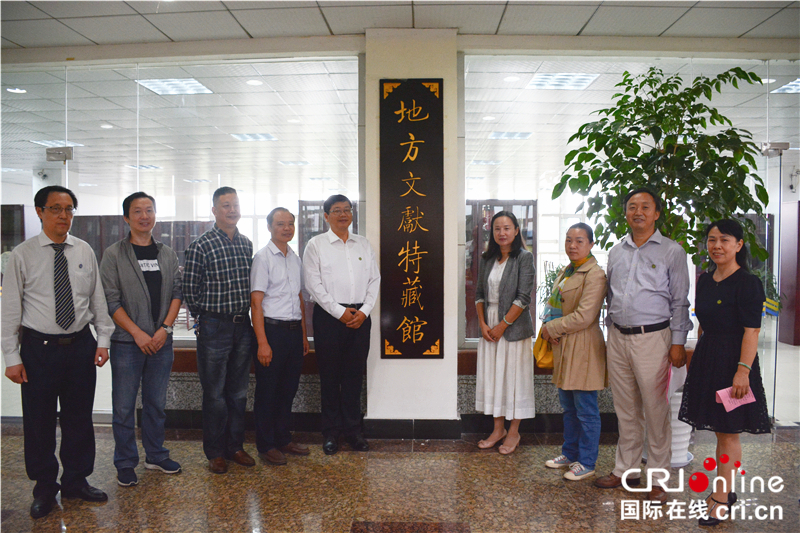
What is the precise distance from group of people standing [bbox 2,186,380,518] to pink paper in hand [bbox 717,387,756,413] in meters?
1.86

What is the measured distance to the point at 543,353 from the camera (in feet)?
9.13

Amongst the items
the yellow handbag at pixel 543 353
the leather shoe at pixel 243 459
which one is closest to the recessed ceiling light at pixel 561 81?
the yellow handbag at pixel 543 353

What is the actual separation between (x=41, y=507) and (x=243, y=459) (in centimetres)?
93

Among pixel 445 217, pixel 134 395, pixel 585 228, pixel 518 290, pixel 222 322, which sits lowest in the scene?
pixel 134 395

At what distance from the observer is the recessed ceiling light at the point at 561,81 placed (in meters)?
3.83

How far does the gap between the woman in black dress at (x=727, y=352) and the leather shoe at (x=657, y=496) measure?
0.21m

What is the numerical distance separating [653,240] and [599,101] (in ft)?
8.44

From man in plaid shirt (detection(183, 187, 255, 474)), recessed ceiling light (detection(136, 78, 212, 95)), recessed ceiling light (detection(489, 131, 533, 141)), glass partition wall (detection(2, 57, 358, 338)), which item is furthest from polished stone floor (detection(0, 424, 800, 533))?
recessed ceiling light (detection(489, 131, 533, 141))

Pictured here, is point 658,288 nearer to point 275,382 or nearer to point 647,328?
point 647,328

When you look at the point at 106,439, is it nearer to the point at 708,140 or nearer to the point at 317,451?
the point at 317,451

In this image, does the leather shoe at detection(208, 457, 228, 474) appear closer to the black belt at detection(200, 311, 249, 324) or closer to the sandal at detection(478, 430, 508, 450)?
the black belt at detection(200, 311, 249, 324)

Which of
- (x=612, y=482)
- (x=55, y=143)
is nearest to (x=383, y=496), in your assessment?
(x=612, y=482)

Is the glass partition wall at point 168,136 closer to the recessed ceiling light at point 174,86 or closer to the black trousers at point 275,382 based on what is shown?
the recessed ceiling light at point 174,86

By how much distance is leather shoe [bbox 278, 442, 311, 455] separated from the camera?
2.88 meters
